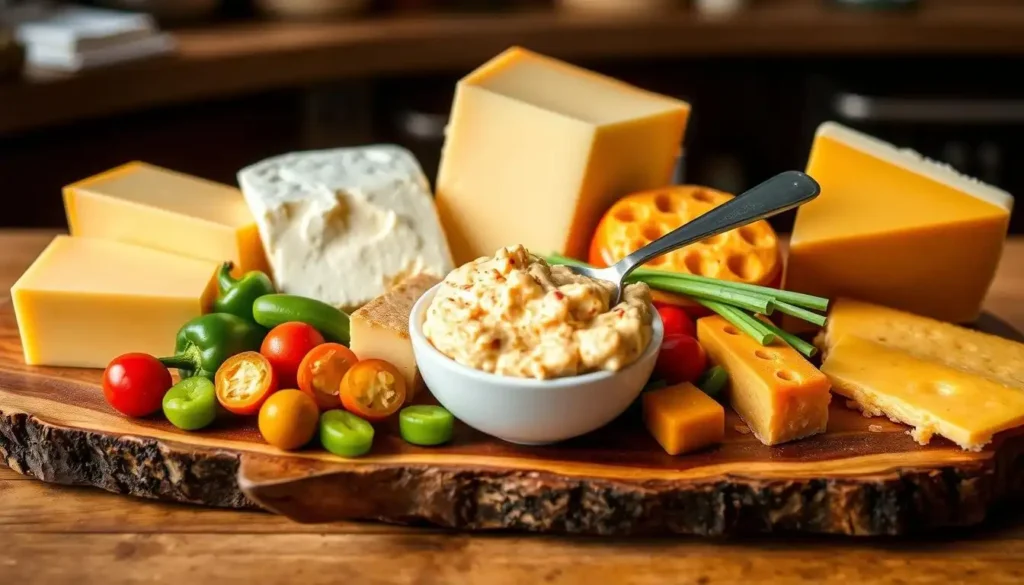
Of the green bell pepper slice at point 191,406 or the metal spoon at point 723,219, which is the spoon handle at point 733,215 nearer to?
the metal spoon at point 723,219

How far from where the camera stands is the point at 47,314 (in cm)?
195

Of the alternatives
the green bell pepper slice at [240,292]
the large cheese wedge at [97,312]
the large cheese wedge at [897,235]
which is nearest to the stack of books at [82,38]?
the large cheese wedge at [97,312]

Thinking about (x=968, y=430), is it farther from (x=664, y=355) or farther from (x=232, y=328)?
(x=232, y=328)

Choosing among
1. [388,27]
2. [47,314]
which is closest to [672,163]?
[47,314]

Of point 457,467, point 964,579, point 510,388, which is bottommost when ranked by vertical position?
point 964,579

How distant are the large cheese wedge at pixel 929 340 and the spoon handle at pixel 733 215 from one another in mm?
274

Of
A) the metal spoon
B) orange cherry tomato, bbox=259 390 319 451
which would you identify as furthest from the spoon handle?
orange cherry tomato, bbox=259 390 319 451

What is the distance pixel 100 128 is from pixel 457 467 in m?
2.44

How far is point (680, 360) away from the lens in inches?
71.2

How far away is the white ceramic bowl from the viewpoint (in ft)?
5.12

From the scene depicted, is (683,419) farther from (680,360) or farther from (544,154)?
(544,154)

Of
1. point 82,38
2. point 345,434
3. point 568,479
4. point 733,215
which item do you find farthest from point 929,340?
point 82,38

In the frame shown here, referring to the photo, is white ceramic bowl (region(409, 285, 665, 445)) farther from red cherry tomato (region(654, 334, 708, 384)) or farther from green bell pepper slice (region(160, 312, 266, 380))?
green bell pepper slice (region(160, 312, 266, 380))

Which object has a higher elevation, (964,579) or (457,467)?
(457,467)
